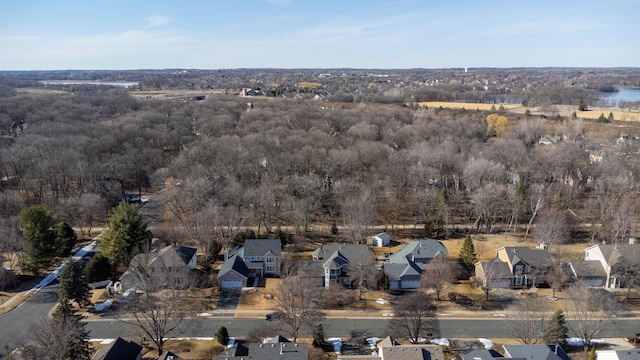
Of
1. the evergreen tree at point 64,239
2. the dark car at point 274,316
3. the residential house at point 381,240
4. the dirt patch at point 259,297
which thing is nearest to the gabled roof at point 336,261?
the dirt patch at point 259,297

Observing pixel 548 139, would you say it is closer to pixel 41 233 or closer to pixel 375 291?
pixel 375 291

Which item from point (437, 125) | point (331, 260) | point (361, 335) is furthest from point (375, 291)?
point (437, 125)

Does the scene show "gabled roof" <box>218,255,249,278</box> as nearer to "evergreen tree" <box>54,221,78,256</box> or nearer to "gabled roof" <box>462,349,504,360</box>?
"evergreen tree" <box>54,221,78,256</box>

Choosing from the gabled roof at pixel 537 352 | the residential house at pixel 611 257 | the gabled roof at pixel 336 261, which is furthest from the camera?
the residential house at pixel 611 257

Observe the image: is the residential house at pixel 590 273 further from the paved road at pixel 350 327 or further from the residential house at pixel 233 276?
the residential house at pixel 233 276

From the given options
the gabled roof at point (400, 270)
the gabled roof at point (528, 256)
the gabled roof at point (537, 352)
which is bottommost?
the gabled roof at point (400, 270)
